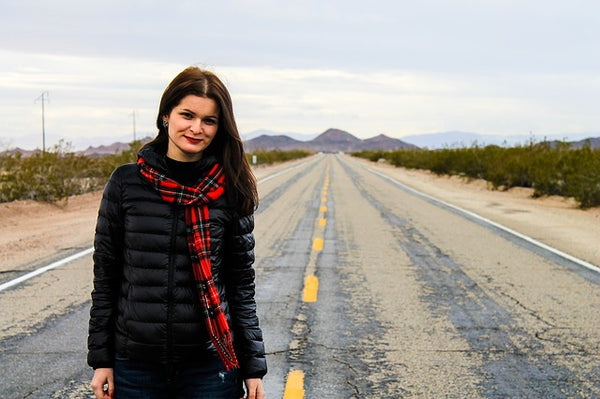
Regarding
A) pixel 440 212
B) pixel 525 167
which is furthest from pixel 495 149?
pixel 440 212

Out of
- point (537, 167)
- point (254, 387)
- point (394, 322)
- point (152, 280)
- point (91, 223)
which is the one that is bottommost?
point (91, 223)

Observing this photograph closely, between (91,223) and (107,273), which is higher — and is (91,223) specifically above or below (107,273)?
below

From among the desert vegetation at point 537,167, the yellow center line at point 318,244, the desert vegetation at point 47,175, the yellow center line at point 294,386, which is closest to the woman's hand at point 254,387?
the yellow center line at point 294,386

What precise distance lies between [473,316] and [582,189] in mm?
14381

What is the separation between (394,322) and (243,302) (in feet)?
14.0

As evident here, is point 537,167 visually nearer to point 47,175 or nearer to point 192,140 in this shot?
point 47,175

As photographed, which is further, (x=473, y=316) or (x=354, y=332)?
(x=473, y=316)

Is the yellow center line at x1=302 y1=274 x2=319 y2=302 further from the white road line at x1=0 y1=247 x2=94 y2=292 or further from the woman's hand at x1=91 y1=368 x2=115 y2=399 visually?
the woman's hand at x1=91 y1=368 x2=115 y2=399

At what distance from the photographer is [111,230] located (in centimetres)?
260

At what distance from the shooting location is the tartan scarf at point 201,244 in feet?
8.25

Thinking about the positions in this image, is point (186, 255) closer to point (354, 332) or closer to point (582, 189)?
point (354, 332)

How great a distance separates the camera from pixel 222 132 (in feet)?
9.00

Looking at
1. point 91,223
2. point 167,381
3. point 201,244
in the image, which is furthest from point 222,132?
point 91,223

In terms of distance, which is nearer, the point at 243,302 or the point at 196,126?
the point at 196,126
